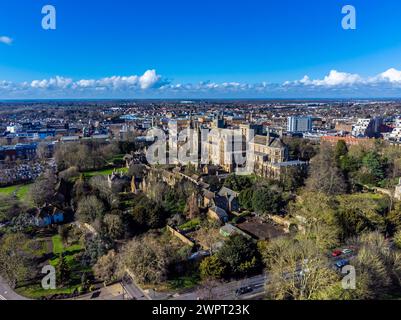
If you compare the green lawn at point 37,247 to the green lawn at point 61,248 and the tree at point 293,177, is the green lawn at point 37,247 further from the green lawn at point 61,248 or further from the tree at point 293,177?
the tree at point 293,177

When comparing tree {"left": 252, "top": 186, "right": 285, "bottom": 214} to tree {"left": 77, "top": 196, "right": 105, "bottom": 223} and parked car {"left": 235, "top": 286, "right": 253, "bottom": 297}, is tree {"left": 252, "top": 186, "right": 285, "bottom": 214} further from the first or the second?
tree {"left": 77, "top": 196, "right": 105, "bottom": 223}

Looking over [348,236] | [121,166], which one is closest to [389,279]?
[348,236]

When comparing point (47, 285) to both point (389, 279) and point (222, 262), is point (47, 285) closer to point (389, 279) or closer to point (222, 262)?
point (222, 262)

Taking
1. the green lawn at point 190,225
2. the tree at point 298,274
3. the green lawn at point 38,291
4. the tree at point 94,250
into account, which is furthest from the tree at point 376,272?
the green lawn at point 38,291

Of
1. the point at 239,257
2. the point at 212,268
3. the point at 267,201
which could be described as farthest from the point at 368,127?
the point at 212,268

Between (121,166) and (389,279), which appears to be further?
(121,166)

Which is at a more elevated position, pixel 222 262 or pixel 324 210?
pixel 324 210

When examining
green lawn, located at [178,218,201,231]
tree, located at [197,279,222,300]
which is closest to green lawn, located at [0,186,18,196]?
green lawn, located at [178,218,201,231]
